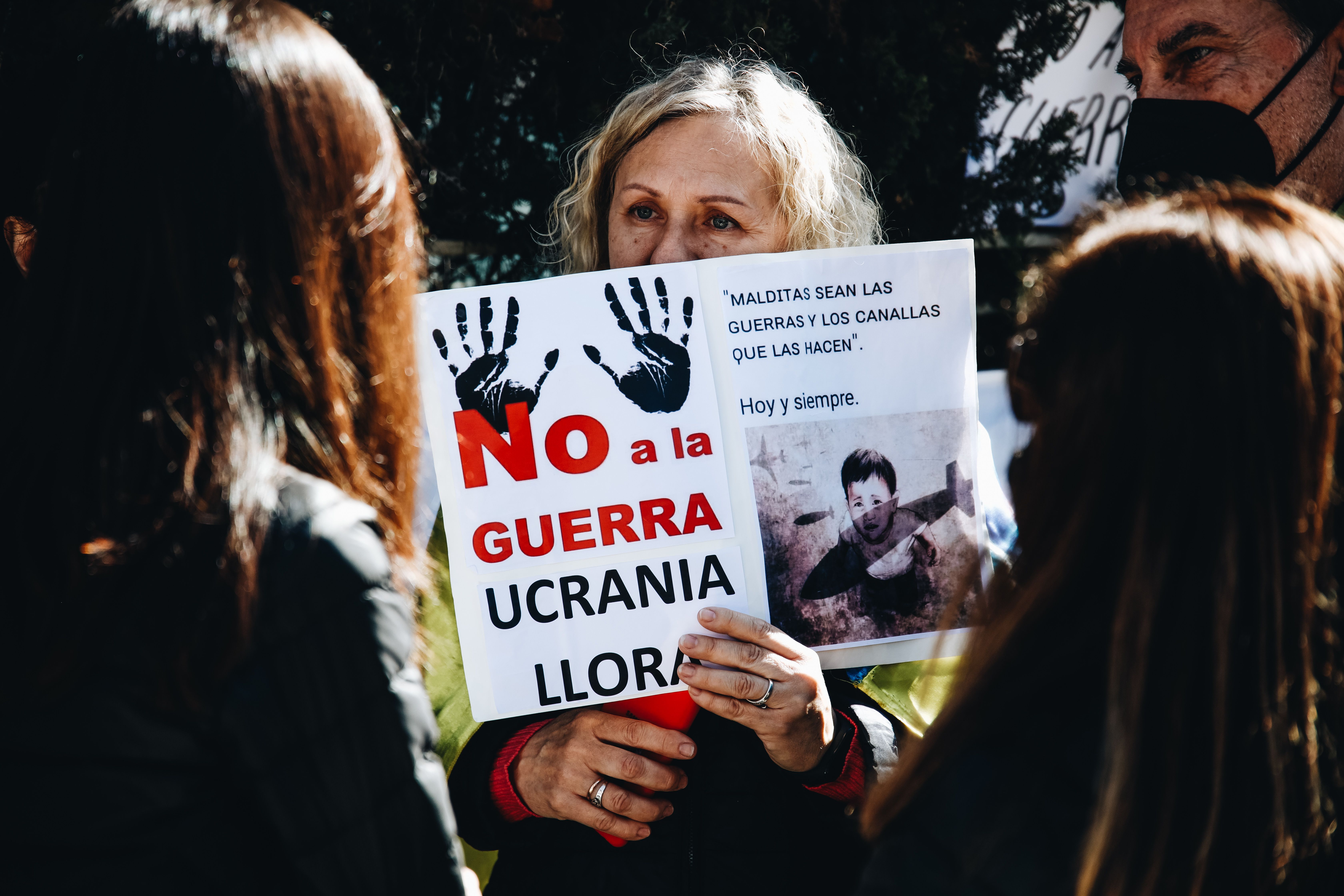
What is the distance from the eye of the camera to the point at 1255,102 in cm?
215

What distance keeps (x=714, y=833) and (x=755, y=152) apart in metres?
1.27

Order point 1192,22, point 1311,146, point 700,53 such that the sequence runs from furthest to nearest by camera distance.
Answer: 1. point 700,53
2. point 1192,22
3. point 1311,146

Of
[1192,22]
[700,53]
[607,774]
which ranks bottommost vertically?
[607,774]

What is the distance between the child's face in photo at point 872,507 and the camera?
1.61m

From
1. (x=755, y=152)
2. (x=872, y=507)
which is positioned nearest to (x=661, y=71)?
(x=755, y=152)

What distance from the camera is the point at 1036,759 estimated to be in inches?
34.9

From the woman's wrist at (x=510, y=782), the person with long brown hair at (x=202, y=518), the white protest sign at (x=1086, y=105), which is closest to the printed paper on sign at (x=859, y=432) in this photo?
the woman's wrist at (x=510, y=782)

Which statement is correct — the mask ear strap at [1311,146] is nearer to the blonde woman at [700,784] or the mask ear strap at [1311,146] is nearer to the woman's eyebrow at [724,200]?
the woman's eyebrow at [724,200]

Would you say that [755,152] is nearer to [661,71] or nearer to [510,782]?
[661,71]

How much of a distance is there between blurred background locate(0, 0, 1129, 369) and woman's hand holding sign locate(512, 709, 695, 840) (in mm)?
1239

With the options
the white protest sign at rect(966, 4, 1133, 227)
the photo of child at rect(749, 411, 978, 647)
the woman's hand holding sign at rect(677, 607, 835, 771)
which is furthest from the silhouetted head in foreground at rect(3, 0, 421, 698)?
the white protest sign at rect(966, 4, 1133, 227)

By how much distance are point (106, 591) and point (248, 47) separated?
1.73ft

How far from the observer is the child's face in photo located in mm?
1609

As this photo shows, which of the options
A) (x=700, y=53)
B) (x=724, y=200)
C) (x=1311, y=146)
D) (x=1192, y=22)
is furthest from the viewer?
(x=700, y=53)
